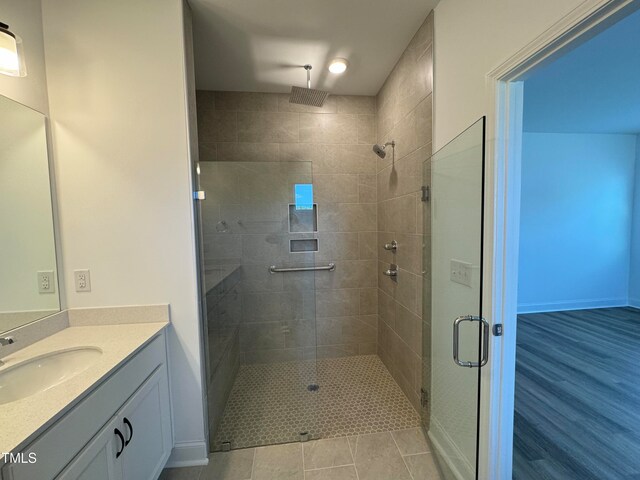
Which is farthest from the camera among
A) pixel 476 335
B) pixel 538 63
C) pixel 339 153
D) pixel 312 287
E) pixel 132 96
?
pixel 339 153

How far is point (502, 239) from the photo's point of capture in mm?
1163

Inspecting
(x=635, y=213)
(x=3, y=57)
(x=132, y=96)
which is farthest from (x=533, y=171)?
(x=3, y=57)

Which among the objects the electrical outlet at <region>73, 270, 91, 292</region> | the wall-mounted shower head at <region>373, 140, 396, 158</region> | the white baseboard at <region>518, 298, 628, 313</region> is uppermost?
the wall-mounted shower head at <region>373, 140, 396, 158</region>

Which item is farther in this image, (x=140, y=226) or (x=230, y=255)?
(x=230, y=255)

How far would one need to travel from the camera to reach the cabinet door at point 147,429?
3.72ft

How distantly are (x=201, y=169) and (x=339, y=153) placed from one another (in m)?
1.48

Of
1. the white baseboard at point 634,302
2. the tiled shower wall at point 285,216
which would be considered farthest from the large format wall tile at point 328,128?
the white baseboard at point 634,302

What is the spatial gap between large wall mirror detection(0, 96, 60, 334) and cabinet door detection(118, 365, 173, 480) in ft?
2.27

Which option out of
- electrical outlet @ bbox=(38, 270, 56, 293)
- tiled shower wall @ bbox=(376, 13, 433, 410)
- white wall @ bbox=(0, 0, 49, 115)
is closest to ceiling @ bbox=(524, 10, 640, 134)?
tiled shower wall @ bbox=(376, 13, 433, 410)

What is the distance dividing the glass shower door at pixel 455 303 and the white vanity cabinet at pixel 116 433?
4.84 feet

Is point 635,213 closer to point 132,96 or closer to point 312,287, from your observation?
point 312,287

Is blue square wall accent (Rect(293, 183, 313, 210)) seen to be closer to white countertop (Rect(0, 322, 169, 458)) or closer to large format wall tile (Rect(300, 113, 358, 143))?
large format wall tile (Rect(300, 113, 358, 143))

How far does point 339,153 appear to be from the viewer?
2.73m

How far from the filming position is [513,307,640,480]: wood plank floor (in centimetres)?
152
